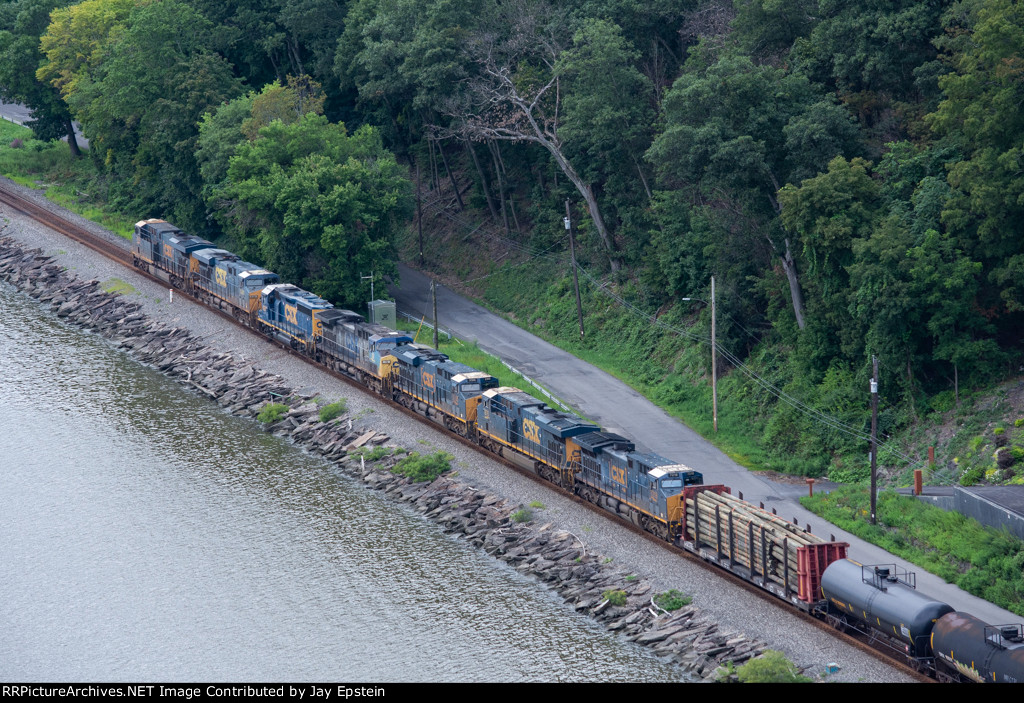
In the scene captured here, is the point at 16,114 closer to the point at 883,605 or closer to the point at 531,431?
the point at 531,431

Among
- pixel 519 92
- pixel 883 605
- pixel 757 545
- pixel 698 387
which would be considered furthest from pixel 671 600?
pixel 519 92

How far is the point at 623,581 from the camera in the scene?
4581cm

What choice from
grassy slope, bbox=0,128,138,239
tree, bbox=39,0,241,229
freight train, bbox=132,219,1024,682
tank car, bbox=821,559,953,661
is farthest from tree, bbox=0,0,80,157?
tank car, bbox=821,559,953,661

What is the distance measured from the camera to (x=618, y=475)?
164 feet

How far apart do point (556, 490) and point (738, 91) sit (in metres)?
23.6

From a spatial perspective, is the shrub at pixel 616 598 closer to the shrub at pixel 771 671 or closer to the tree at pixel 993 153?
the shrub at pixel 771 671

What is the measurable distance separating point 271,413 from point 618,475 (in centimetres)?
2327

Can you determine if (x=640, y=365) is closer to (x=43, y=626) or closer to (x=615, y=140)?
(x=615, y=140)

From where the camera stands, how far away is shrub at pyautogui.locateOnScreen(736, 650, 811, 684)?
3769 centimetres

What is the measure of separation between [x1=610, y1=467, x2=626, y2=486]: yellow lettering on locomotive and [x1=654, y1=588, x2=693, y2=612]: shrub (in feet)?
21.6

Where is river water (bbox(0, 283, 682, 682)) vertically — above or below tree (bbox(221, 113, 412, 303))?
below

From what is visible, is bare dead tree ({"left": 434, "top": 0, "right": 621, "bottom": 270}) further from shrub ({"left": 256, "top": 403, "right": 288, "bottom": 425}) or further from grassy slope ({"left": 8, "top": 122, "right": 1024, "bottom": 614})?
shrub ({"left": 256, "top": 403, "right": 288, "bottom": 425})

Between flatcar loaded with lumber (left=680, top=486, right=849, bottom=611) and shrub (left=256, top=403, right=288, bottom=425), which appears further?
shrub (left=256, top=403, right=288, bottom=425)

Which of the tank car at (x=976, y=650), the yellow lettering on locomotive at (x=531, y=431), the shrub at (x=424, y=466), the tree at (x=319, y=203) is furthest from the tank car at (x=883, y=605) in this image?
the tree at (x=319, y=203)
